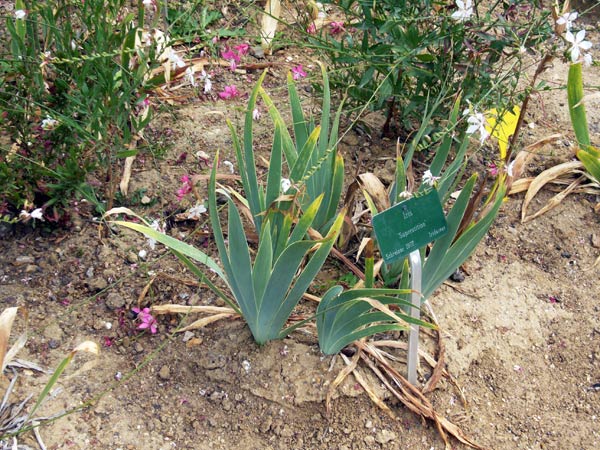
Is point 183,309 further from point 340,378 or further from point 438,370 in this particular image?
point 438,370

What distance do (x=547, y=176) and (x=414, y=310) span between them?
1061 mm

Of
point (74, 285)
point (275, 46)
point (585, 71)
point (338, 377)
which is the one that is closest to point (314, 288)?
point (338, 377)

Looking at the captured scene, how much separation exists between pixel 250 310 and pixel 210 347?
235mm

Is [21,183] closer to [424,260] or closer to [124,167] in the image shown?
[124,167]

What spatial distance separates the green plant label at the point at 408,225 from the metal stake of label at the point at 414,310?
0.14 ft

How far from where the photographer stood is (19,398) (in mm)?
1810

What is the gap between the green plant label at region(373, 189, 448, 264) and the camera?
5.55 ft

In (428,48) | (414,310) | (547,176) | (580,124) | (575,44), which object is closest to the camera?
(575,44)

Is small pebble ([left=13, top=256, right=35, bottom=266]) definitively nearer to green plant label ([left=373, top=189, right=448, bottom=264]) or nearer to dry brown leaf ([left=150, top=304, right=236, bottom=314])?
dry brown leaf ([left=150, top=304, right=236, bottom=314])

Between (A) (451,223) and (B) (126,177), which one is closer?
(A) (451,223)

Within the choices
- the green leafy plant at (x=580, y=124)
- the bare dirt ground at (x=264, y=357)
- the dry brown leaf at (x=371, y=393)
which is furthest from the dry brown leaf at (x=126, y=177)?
the green leafy plant at (x=580, y=124)

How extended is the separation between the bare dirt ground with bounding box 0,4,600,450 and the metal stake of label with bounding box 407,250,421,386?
→ 0.12 meters

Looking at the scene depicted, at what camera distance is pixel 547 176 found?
2656 mm

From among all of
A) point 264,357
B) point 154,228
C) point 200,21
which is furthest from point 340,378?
point 200,21
